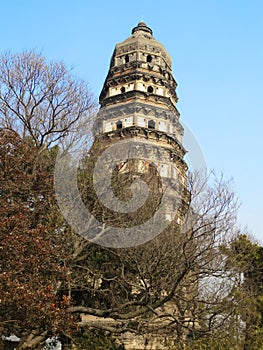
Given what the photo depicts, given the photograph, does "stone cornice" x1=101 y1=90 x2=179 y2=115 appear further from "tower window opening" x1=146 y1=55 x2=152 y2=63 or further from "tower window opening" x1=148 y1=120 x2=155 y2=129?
"tower window opening" x1=146 y1=55 x2=152 y2=63

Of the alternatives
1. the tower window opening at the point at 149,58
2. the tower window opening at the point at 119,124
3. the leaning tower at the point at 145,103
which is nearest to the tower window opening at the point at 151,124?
the leaning tower at the point at 145,103

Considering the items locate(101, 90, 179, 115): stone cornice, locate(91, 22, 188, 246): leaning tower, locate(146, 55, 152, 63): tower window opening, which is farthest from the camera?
locate(146, 55, 152, 63): tower window opening

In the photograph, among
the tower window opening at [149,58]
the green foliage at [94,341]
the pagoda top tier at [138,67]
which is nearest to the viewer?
the green foliage at [94,341]

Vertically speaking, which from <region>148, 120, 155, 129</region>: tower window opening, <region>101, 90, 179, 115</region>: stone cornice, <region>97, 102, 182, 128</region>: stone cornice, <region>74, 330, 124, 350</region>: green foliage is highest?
<region>101, 90, 179, 115</region>: stone cornice

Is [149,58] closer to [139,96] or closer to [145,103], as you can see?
[139,96]

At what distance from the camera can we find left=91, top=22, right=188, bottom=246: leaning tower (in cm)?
2150

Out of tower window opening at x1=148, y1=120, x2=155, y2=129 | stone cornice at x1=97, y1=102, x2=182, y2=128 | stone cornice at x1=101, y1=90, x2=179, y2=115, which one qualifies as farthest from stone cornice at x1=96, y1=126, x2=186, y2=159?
stone cornice at x1=101, y1=90, x2=179, y2=115

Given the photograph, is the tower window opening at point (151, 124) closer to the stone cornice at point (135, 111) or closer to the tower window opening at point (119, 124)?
the stone cornice at point (135, 111)

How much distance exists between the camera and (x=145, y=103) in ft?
74.1

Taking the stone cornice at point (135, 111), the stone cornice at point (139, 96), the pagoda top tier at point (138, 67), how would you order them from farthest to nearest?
the pagoda top tier at point (138, 67)
the stone cornice at point (139, 96)
the stone cornice at point (135, 111)

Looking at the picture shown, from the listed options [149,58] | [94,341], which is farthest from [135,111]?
[94,341]

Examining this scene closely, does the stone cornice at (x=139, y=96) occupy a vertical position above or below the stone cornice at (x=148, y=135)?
above

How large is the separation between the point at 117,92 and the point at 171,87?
9.40 feet

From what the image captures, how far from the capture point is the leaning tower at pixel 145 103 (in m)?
21.5
